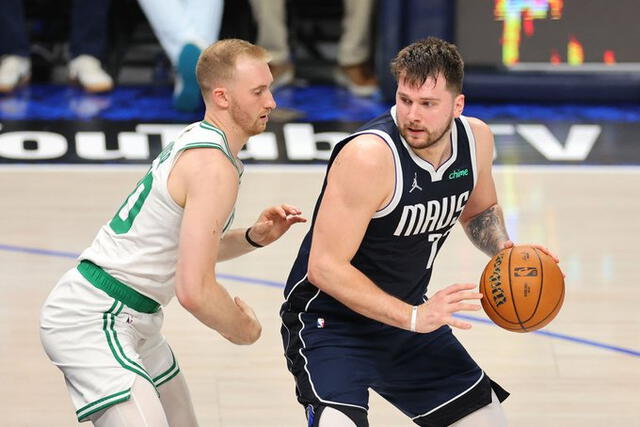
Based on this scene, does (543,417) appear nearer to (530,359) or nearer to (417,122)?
(530,359)

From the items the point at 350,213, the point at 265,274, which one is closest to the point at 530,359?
the point at 265,274

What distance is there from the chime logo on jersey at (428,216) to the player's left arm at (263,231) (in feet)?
1.16

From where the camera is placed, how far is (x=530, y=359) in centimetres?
588

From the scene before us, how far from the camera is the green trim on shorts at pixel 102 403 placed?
3.90m

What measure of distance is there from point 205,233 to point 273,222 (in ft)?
2.02

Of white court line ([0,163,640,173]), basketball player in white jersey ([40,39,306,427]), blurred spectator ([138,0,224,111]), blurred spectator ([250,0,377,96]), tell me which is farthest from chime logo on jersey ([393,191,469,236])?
blurred spectator ([250,0,377,96])

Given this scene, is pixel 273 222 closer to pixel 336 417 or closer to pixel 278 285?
pixel 336 417

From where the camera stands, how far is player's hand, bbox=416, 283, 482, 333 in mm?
3934

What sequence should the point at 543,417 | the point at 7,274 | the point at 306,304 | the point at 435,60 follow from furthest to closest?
the point at 7,274 < the point at 543,417 < the point at 306,304 < the point at 435,60

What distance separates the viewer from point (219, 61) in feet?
13.3

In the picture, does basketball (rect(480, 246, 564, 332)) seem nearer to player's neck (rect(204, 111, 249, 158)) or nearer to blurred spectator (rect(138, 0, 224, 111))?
player's neck (rect(204, 111, 249, 158))

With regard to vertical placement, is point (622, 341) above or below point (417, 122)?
below

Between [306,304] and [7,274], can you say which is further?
[7,274]

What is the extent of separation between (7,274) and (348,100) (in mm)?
4546
